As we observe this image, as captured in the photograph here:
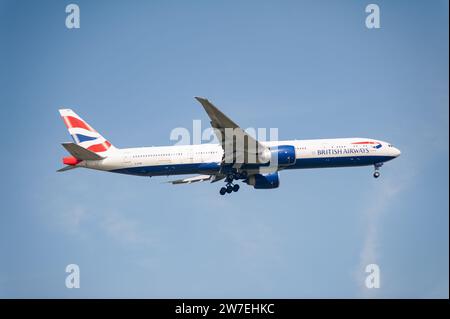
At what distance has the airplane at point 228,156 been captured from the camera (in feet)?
213

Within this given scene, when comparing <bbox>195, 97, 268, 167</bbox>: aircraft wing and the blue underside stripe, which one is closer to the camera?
<bbox>195, 97, 268, 167</bbox>: aircraft wing

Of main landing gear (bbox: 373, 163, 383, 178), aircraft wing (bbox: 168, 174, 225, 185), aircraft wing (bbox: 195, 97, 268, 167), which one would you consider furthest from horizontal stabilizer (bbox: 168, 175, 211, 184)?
main landing gear (bbox: 373, 163, 383, 178)

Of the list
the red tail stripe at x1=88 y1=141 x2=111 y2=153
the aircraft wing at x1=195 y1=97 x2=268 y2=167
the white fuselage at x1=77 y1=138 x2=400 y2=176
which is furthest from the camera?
the red tail stripe at x1=88 y1=141 x2=111 y2=153

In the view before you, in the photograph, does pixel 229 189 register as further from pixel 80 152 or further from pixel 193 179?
pixel 80 152

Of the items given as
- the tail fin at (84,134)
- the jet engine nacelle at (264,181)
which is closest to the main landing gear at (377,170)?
the jet engine nacelle at (264,181)

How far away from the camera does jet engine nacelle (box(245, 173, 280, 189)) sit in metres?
70.2

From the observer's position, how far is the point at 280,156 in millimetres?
64812

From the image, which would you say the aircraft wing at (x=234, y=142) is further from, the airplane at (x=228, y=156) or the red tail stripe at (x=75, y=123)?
the red tail stripe at (x=75, y=123)

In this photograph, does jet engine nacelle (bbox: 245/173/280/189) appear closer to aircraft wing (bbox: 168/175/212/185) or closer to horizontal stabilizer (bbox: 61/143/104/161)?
aircraft wing (bbox: 168/175/212/185)

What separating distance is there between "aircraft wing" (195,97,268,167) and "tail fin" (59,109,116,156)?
36.4 ft

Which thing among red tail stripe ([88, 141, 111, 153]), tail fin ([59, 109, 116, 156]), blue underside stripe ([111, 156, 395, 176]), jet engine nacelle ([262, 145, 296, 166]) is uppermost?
tail fin ([59, 109, 116, 156])

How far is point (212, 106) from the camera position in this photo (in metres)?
59.2

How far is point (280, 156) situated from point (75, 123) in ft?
66.9
